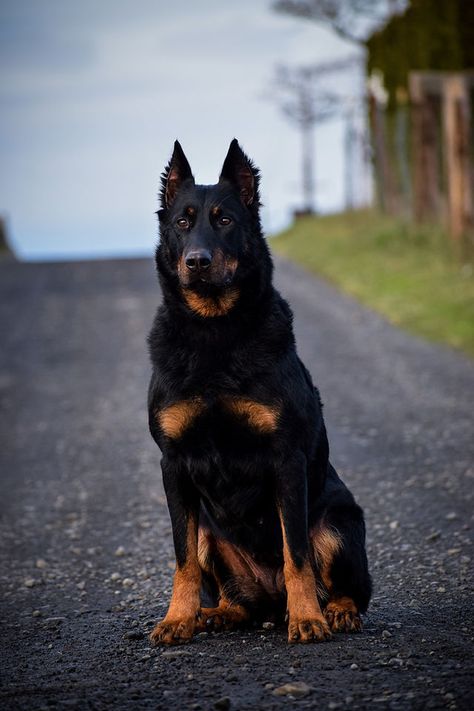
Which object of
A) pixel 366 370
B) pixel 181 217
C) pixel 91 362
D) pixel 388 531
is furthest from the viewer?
pixel 91 362

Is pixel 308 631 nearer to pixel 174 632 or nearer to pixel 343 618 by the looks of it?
pixel 343 618

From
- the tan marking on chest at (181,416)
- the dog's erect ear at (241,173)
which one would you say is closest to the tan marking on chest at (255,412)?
the tan marking on chest at (181,416)

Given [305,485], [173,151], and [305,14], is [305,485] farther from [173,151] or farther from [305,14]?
[305,14]

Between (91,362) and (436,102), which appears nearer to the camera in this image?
(91,362)

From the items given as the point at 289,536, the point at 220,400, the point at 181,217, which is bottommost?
the point at 289,536

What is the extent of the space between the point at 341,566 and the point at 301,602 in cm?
32

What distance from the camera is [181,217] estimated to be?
4.97 m

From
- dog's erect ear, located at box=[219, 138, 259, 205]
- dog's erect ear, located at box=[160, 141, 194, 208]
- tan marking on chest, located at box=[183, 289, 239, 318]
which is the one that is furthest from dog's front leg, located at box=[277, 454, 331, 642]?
dog's erect ear, located at box=[160, 141, 194, 208]

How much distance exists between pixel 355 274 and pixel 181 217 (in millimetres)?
14899

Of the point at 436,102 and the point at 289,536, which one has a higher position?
the point at 436,102

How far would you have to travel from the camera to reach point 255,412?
457 centimetres

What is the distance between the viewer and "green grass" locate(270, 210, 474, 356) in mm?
15148

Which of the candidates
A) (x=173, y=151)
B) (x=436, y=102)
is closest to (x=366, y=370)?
(x=173, y=151)

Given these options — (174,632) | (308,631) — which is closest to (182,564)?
(174,632)
